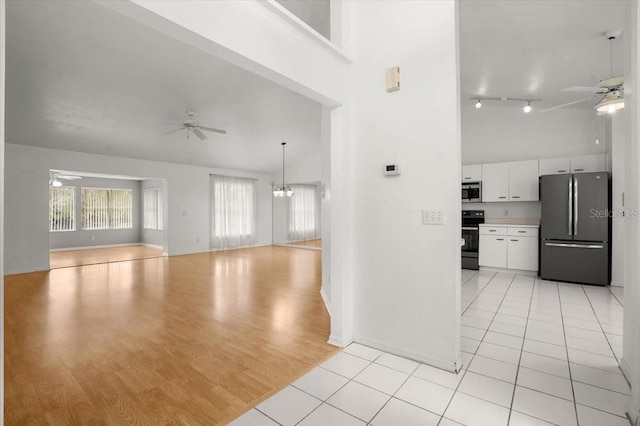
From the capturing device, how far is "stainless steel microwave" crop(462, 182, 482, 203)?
20.1 feet

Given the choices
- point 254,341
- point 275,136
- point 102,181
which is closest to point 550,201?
point 254,341

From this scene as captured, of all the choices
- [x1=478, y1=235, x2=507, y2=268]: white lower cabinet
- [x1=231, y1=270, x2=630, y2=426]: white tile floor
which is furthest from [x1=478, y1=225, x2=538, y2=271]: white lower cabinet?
[x1=231, y1=270, x2=630, y2=426]: white tile floor

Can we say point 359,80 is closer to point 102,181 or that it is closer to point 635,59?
point 635,59

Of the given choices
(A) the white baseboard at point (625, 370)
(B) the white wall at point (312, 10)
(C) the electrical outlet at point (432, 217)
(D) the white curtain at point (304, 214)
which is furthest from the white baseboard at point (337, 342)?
(D) the white curtain at point (304, 214)

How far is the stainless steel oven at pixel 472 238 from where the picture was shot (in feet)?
19.8

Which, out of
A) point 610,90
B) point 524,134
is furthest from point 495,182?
point 610,90

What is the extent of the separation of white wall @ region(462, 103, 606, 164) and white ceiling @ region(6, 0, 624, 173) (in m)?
0.31

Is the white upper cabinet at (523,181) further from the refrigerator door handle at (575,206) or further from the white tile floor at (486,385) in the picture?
the white tile floor at (486,385)

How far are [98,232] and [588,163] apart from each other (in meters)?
13.7

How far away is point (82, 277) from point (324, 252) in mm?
4974

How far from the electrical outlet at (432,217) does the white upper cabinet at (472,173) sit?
178 inches

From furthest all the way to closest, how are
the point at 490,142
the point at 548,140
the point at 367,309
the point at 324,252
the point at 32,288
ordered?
the point at 490,142, the point at 548,140, the point at 32,288, the point at 324,252, the point at 367,309

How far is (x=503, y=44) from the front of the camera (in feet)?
12.2

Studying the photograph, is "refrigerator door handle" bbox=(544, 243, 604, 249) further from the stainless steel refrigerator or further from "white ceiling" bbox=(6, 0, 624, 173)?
"white ceiling" bbox=(6, 0, 624, 173)
